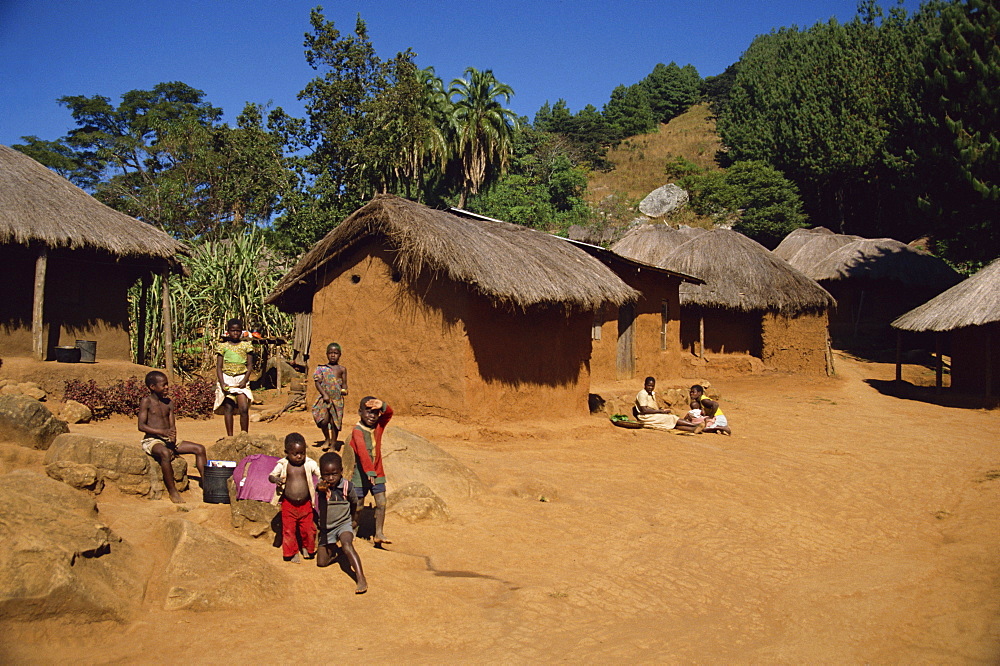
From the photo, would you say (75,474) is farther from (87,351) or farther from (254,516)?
(87,351)

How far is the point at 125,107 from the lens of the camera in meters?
41.4

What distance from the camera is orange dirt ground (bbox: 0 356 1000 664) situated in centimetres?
448

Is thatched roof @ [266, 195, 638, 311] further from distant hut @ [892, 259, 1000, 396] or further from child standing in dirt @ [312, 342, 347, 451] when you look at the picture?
distant hut @ [892, 259, 1000, 396]

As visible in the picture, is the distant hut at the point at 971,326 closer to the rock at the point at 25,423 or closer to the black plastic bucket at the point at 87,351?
the rock at the point at 25,423

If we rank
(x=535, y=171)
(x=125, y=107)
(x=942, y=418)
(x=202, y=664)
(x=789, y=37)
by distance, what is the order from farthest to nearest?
(x=789, y=37) < (x=535, y=171) < (x=125, y=107) < (x=942, y=418) < (x=202, y=664)

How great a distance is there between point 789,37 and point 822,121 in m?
31.0

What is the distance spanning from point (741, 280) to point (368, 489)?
17275 millimetres

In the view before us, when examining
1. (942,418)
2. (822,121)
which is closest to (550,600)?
(942,418)

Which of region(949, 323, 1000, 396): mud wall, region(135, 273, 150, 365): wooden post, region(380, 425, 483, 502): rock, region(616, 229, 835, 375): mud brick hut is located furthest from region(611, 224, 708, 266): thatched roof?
region(380, 425, 483, 502): rock

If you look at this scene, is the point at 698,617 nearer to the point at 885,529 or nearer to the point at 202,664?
the point at 202,664

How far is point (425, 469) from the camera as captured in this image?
7.77 meters

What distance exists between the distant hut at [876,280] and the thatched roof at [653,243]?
235 inches

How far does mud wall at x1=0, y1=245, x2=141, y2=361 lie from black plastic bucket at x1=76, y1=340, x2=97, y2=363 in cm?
60

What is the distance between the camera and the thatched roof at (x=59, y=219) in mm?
11613
